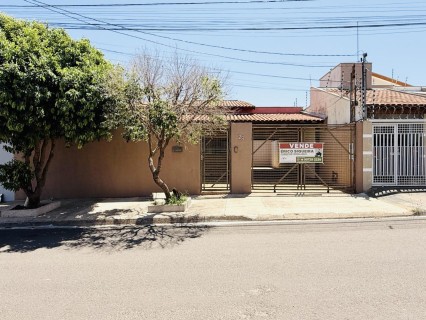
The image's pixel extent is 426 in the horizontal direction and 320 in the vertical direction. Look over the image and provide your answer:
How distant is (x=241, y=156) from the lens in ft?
40.3

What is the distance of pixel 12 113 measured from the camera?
8430mm

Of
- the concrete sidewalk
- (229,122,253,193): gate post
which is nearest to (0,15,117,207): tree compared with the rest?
the concrete sidewalk

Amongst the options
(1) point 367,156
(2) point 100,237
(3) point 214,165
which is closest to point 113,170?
(3) point 214,165

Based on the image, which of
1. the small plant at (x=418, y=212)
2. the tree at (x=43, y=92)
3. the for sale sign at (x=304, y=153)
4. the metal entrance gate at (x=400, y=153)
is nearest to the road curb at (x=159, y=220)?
the small plant at (x=418, y=212)

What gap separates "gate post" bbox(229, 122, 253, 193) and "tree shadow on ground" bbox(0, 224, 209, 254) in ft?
13.7

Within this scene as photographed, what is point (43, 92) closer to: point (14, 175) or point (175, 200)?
point (14, 175)

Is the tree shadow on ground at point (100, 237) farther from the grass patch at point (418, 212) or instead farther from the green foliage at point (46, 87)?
the grass patch at point (418, 212)

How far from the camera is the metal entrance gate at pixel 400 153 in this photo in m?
12.7

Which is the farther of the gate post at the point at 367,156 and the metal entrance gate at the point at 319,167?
the metal entrance gate at the point at 319,167

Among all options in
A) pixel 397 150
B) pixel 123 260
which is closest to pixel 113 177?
pixel 123 260

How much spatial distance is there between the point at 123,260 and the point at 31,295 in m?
1.61

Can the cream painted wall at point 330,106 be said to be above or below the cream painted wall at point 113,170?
above

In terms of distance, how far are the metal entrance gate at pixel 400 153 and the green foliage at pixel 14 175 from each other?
10.9 metres

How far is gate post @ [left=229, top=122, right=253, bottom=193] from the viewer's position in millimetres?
12266
